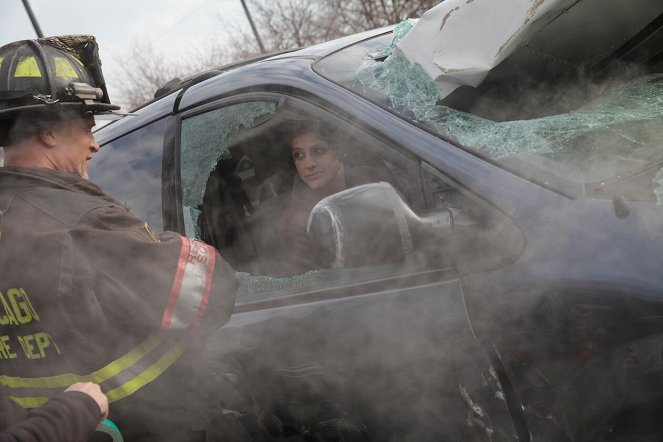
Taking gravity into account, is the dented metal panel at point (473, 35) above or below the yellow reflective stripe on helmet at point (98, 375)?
above

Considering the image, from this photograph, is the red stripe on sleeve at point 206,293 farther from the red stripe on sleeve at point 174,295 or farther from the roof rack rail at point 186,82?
the roof rack rail at point 186,82

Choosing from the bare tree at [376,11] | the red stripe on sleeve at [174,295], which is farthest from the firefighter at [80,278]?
the bare tree at [376,11]

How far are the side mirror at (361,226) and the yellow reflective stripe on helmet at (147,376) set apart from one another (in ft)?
1.83

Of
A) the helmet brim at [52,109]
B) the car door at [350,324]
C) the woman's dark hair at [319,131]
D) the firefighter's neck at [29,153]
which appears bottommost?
the car door at [350,324]

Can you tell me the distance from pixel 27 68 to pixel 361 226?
1.09 metres

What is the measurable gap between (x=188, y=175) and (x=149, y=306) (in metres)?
1.02

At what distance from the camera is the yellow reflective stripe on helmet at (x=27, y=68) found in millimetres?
1877

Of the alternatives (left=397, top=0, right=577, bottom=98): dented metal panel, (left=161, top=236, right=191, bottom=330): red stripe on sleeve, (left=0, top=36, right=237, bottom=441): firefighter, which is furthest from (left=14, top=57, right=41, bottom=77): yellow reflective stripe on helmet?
(left=397, top=0, right=577, bottom=98): dented metal panel

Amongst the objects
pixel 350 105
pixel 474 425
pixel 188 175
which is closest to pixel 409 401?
pixel 474 425

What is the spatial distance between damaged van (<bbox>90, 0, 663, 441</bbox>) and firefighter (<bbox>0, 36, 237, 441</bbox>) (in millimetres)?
→ 337

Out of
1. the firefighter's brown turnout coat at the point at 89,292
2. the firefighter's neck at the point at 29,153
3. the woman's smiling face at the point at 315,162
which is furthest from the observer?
the woman's smiling face at the point at 315,162

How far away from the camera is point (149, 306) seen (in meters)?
1.71

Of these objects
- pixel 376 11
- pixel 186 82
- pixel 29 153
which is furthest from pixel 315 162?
pixel 376 11

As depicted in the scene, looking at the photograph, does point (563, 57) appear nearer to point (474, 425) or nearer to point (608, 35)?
point (608, 35)
